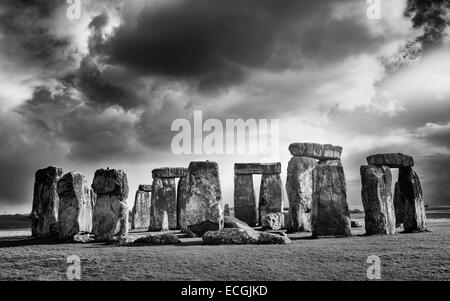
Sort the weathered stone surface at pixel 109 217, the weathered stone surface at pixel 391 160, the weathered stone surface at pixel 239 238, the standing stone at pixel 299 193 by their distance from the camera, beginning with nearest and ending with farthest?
the weathered stone surface at pixel 239 238, the weathered stone surface at pixel 109 217, the weathered stone surface at pixel 391 160, the standing stone at pixel 299 193

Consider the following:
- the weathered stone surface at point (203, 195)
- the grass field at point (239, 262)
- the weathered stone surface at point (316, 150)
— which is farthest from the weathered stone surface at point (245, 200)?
the grass field at point (239, 262)

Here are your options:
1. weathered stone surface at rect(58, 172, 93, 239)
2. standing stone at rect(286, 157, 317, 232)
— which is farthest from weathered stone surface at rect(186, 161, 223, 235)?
standing stone at rect(286, 157, 317, 232)

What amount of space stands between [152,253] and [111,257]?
883 millimetres

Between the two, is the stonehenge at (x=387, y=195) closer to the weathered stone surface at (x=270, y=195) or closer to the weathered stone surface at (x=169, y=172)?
the weathered stone surface at (x=270, y=195)

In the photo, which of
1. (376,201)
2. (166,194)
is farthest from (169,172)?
(376,201)

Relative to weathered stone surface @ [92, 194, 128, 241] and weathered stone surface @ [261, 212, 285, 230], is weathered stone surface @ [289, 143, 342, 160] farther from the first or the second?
weathered stone surface @ [92, 194, 128, 241]

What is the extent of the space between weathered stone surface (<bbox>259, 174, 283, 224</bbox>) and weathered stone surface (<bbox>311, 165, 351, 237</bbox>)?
27.6 ft

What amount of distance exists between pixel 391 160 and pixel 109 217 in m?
9.67

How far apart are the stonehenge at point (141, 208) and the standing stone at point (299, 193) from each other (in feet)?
38.5

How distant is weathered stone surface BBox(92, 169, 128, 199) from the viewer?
43.5ft

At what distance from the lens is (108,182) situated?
13266 mm

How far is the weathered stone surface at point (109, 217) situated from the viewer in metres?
13.2

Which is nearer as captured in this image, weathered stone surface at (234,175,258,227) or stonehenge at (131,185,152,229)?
weathered stone surface at (234,175,258,227)
